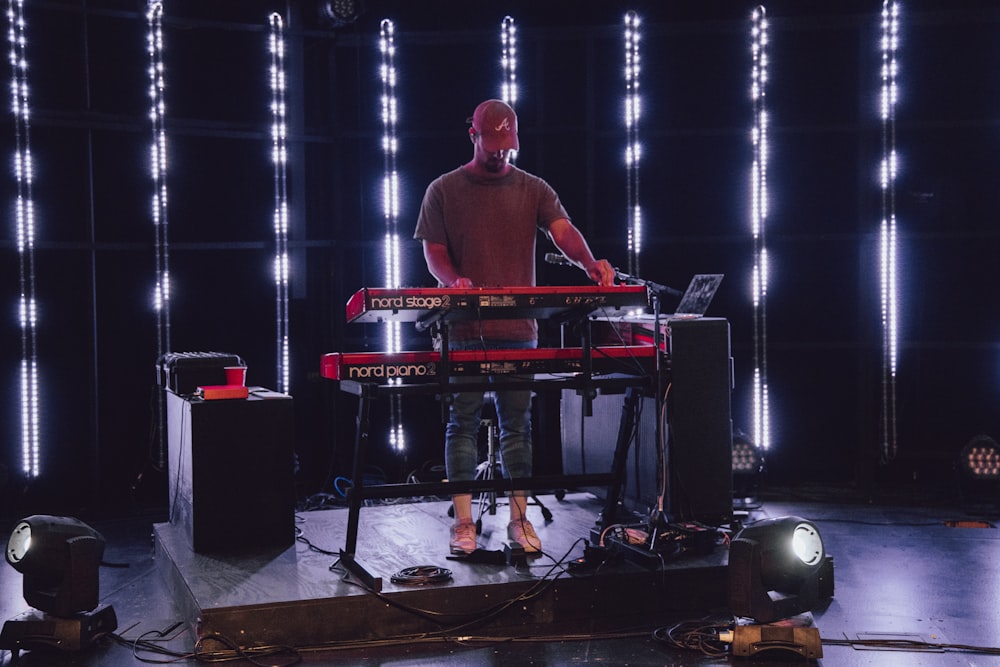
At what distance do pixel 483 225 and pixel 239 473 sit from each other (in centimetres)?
151

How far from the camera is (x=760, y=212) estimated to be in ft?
20.7

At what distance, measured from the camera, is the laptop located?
4.99m

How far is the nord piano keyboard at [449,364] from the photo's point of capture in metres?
3.62

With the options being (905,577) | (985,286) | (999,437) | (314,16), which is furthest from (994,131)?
(314,16)

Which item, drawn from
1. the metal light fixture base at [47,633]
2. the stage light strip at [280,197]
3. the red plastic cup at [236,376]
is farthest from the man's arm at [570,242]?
the stage light strip at [280,197]

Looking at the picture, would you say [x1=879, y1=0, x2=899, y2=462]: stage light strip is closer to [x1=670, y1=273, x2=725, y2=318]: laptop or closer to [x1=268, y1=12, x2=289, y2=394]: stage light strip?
[x1=670, y1=273, x2=725, y2=318]: laptop

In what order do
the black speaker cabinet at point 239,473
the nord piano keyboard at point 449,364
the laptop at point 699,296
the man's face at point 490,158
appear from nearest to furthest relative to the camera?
the nord piano keyboard at point 449,364
the man's face at point 490,158
the black speaker cabinet at point 239,473
the laptop at point 699,296

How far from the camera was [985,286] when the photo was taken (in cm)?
629

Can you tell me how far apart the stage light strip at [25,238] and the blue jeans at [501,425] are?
2.94 m

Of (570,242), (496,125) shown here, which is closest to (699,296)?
(570,242)

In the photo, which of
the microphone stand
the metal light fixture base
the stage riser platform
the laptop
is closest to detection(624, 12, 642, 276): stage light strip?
the laptop

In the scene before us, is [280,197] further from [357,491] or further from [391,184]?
[357,491]

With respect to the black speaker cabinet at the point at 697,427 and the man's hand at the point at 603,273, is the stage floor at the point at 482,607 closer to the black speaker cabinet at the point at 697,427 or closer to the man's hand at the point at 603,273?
the black speaker cabinet at the point at 697,427

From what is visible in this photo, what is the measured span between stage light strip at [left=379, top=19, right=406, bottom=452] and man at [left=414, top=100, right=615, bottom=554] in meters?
2.17
